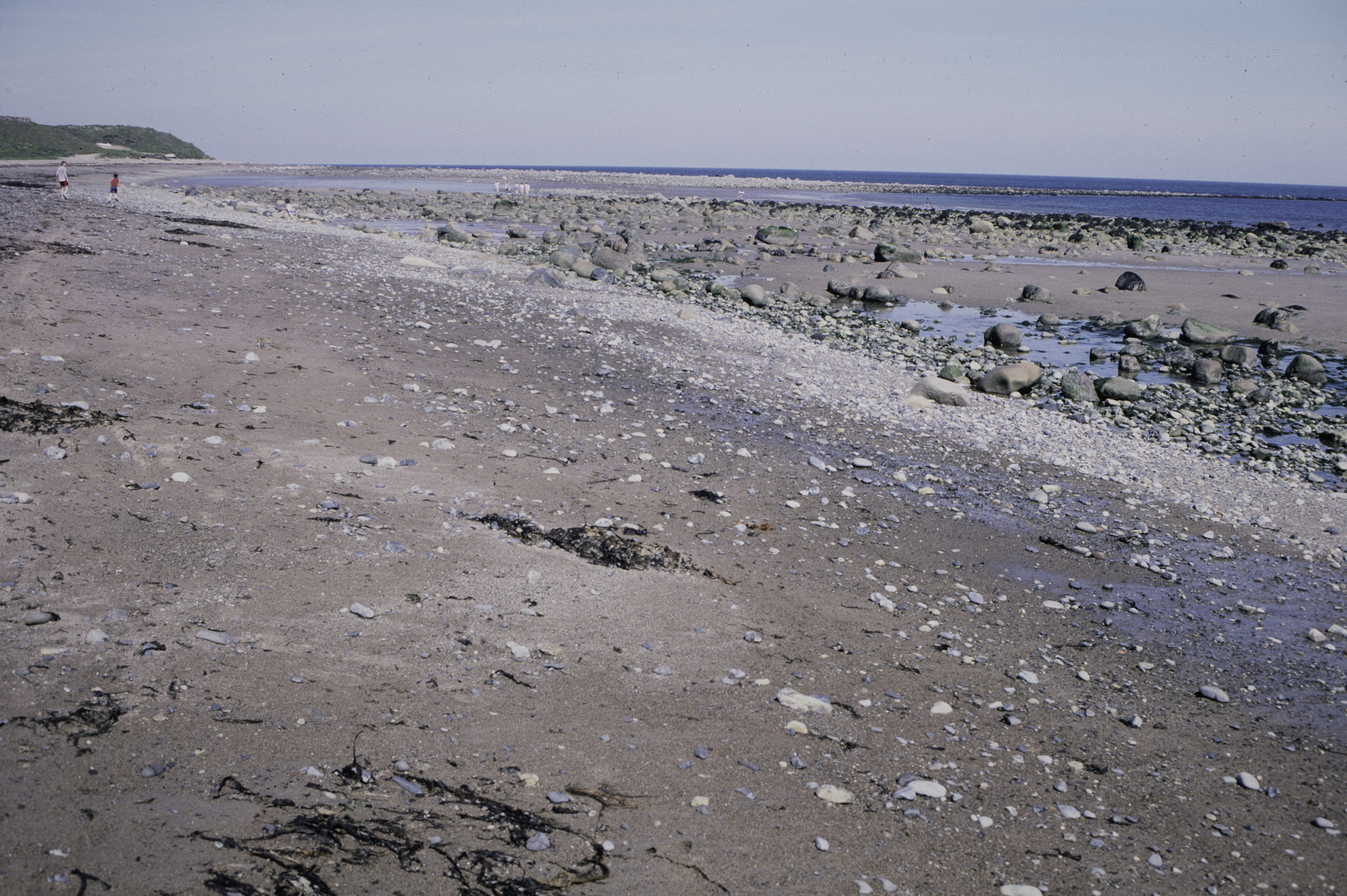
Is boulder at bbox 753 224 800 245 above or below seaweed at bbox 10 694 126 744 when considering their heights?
above

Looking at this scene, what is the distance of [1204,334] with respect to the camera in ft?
56.3

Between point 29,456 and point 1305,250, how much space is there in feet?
157

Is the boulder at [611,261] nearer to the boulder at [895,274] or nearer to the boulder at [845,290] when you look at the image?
the boulder at [845,290]

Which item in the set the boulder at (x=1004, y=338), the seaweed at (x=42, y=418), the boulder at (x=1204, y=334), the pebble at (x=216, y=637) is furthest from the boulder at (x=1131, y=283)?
the pebble at (x=216, y=637)

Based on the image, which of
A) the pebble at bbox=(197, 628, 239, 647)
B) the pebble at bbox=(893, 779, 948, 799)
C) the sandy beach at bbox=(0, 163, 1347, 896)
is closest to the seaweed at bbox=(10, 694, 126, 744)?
the sandy beach at bbox=(0, 163, 1347, 896)

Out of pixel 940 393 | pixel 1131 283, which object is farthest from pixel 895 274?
pixel 940 393

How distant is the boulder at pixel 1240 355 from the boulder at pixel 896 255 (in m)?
14.0

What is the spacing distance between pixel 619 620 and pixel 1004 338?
13110mm

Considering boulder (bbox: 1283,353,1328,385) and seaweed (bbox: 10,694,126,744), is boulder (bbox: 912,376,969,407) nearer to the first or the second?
boulder (bbox: 1283,353,1328,385)

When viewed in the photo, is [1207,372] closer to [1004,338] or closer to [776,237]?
[1004,338]

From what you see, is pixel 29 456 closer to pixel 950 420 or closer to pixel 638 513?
pixel 638 513

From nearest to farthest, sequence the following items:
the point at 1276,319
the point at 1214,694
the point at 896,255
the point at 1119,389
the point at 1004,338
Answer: the point at 1214,694 → the point at 1119,389 → the point at 1004,338 → the point at 1276,319 → the point at 896,255

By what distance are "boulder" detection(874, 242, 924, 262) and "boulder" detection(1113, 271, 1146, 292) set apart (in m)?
6.74

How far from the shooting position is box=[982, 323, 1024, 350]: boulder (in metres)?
15.9
